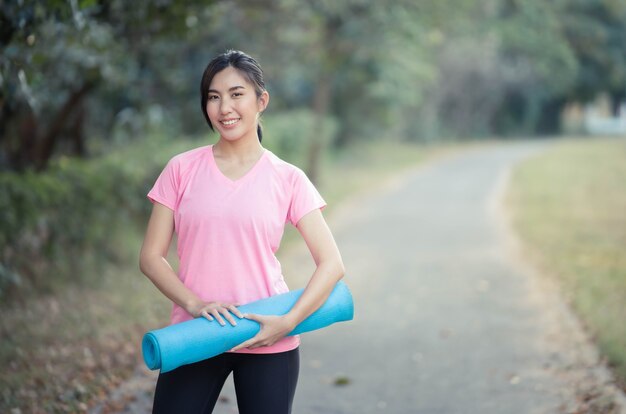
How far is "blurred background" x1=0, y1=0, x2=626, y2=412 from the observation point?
5.52 meters

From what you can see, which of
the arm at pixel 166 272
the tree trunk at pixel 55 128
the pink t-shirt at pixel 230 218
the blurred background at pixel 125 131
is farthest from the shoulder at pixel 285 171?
the tree trunk at pixel 55 128

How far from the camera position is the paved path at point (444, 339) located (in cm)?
497

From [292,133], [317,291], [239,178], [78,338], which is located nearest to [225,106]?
[239,178]

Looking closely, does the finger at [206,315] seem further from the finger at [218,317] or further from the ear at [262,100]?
the ear at [262,100]

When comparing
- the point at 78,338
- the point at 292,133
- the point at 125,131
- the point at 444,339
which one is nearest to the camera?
the point at 78,338

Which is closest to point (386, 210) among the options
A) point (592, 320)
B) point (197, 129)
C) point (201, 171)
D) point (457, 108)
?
point (197, 129)

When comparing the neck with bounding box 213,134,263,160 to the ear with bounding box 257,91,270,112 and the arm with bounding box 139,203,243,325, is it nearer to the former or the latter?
the ear with bounding box 257,91,270,112

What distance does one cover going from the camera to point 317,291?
2.48 metres

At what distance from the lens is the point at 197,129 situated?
52.8 feet

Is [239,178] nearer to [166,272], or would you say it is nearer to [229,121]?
[229,121]

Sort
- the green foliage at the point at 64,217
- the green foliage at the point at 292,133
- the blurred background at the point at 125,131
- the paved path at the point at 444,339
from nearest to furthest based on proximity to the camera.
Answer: the paved path at the point at 444,339 < the blurred background at the point at 125,131 < the green foliage at the point at 64,217 < the green foliage at the point at 292,133

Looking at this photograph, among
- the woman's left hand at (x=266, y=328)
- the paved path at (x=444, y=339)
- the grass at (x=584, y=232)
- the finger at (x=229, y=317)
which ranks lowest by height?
the grass at (x=584, y=232)

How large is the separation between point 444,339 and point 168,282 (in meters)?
4.35

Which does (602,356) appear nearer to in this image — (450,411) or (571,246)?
(450,411)
